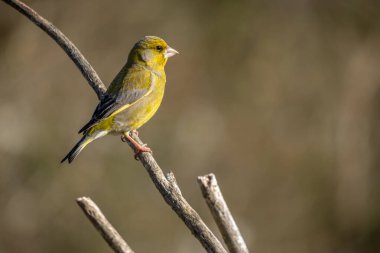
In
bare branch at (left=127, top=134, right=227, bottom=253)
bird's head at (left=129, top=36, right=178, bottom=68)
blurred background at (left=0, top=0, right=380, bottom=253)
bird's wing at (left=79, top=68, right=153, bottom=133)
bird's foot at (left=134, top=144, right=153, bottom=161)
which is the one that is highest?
blurred background at (left=0, top=0, right=380, bottom=253)

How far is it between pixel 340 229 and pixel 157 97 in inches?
227

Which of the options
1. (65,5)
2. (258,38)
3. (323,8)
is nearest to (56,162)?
(65,5)

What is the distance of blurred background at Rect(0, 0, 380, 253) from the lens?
372 inches

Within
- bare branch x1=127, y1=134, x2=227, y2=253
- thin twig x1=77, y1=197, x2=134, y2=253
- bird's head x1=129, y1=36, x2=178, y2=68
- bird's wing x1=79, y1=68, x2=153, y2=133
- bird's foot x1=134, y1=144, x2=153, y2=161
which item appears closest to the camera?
thin twig x1=77, y1=197, x2=134, y2=253

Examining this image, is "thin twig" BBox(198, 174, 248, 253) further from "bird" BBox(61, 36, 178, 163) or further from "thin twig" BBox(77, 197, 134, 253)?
"bird" BBox(61, 36, 178, 163)

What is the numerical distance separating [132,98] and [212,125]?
15.3 feet

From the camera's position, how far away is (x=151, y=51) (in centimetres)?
643

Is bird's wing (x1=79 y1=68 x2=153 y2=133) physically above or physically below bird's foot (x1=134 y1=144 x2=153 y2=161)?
above

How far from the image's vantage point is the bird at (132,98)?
5.79 m

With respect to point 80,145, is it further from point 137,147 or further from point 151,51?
point 151,51

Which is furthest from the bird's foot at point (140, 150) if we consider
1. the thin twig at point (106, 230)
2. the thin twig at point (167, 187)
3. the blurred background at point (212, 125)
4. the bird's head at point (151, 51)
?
the blurred background at point (212, 125)

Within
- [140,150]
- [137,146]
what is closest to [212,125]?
[137,146]

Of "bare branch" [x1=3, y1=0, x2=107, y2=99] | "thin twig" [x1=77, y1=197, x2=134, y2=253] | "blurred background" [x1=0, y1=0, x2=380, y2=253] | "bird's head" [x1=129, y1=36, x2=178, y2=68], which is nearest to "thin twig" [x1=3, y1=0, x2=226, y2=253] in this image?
"bare branch" [x1=3, y1=0, x2=107, y2=99]

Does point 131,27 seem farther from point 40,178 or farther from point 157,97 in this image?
point 157,97
